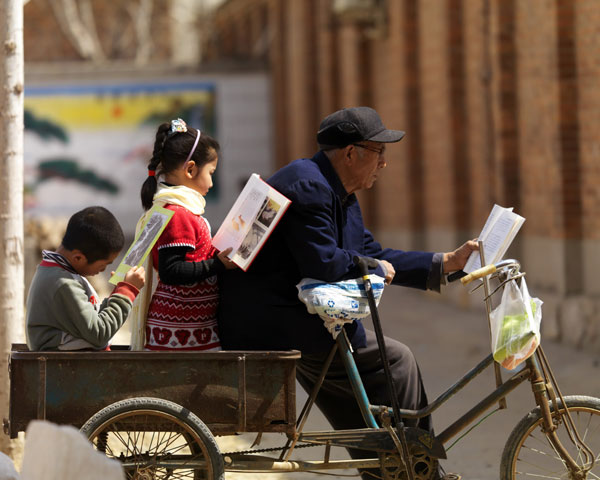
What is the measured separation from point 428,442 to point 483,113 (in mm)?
8220

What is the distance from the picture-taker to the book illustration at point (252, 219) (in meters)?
4.21

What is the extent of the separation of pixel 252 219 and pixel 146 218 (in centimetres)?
45

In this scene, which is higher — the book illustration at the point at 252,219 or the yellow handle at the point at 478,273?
the book illustration at the point at 252,219

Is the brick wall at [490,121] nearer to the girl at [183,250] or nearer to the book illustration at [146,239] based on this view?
the girl at [183,250]

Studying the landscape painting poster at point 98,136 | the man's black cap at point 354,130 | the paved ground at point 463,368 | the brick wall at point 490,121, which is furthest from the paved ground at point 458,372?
the landscape painting poster at point 98,136

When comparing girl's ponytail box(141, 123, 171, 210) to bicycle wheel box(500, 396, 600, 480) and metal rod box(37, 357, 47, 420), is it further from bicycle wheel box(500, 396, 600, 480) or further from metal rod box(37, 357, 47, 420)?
bicycle wheel box(500, 396, 600, 480)

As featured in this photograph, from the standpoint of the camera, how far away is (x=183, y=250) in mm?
4328

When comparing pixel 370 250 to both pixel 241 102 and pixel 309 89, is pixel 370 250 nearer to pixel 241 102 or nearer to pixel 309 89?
pixel 309 89

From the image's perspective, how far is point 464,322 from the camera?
11.8 metres

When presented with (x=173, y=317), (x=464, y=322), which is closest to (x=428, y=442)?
(x=173, y=317)

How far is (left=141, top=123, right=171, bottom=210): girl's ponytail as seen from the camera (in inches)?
179

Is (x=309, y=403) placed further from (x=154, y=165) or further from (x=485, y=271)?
(x=154, y=165)

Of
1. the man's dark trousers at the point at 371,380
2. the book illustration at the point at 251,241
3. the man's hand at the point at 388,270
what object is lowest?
the man's dark trousers at the point at 371,380

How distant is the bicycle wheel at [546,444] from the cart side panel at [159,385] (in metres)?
0.93
